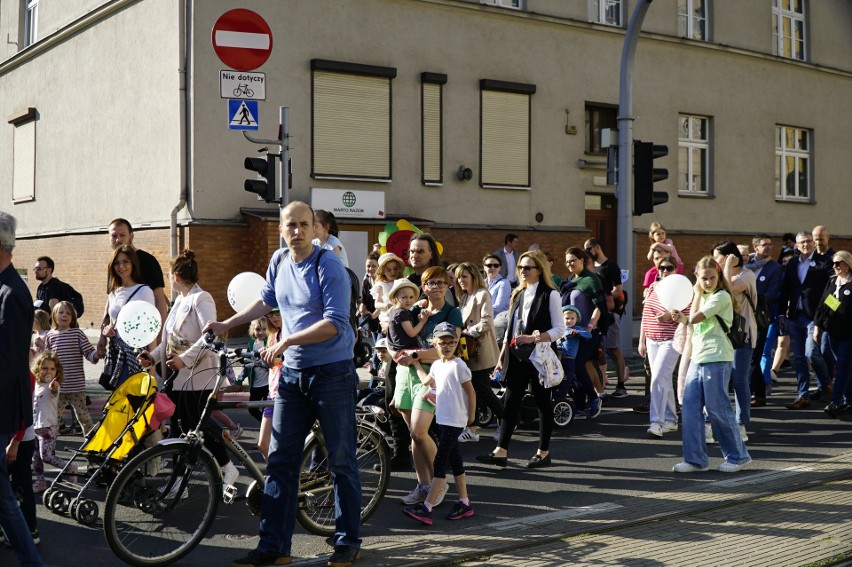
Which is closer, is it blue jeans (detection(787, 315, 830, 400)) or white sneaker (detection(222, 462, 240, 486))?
white sneaker (detection(222, 462, 240, 486))

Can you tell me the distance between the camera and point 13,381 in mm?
4848

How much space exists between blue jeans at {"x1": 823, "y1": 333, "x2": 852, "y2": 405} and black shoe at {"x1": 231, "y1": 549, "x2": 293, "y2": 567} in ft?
25.0

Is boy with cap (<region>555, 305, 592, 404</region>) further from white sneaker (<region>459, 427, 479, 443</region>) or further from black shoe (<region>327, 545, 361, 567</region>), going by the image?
black shoe (<region>327, 545, 361, 567</region>)

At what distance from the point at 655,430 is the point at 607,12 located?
16.0 meters

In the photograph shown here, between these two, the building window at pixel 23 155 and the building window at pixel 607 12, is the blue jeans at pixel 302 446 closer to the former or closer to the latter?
the building window at pixel 607 12

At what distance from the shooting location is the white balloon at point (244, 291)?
7.07 meters

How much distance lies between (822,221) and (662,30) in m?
8.16

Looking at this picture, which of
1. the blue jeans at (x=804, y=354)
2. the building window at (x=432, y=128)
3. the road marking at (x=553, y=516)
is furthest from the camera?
the building window at (x=432, y=128)

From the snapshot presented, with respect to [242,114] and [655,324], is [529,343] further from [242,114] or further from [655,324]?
[242,114]

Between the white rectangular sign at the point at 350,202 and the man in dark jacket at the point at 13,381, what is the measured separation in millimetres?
14413

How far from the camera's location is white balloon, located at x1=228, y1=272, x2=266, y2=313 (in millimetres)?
7066

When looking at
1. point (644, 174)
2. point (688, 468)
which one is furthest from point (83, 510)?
point (644, 174)

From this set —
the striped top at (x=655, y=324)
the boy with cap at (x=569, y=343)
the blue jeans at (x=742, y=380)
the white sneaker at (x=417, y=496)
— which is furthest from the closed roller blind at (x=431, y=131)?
the white sneaker at (x=417, y=496)

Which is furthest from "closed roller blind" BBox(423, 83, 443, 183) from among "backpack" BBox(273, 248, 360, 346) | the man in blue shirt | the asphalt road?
the man in blue shirt
